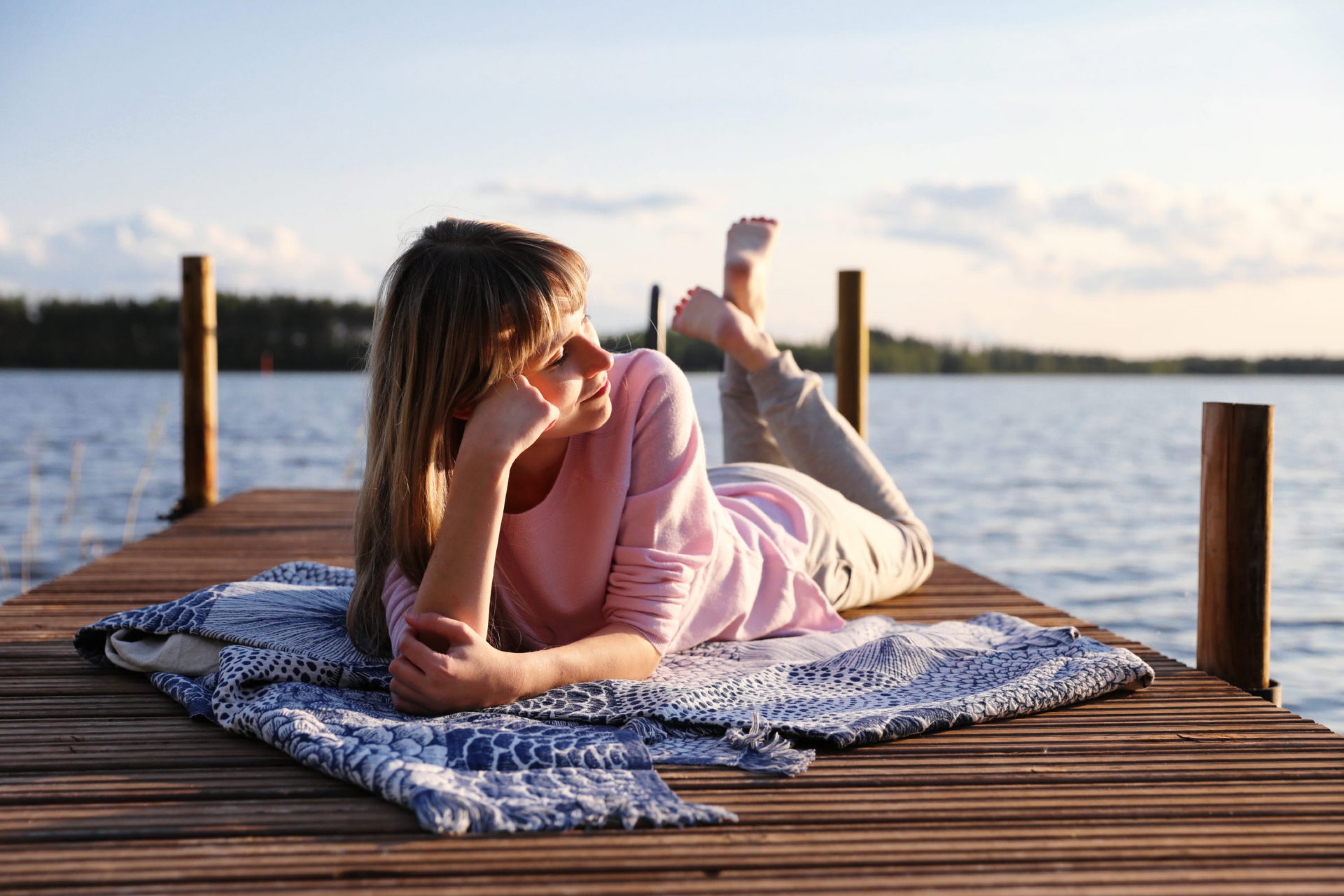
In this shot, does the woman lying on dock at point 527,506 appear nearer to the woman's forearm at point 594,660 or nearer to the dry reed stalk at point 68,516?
the woman's forearm at point 594,660

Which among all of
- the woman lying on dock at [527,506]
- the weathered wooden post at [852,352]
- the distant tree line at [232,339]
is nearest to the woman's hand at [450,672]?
the woman lying on dock at [527,506]

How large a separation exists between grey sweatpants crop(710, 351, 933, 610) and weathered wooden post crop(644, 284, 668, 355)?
0.74 feet

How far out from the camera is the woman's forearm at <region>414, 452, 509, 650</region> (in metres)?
1.53

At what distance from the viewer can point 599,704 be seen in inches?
63.3

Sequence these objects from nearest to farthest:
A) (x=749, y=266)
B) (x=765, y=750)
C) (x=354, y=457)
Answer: (x=765, y=750) → (x=749, y=266) → (x=354, y=457)

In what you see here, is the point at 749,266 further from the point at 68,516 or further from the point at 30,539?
the point at 68,516

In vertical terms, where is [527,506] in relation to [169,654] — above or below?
above

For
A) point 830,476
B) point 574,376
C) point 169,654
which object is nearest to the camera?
point 574,376

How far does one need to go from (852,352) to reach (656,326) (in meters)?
1.79

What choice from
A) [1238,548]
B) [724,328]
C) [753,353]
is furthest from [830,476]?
[1238,548]

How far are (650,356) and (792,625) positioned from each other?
75 cm

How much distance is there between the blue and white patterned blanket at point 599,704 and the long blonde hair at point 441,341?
0.31 metres

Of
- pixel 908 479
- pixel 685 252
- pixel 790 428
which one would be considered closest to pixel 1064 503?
pixel 908 479

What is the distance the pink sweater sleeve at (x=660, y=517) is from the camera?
5.71ft
